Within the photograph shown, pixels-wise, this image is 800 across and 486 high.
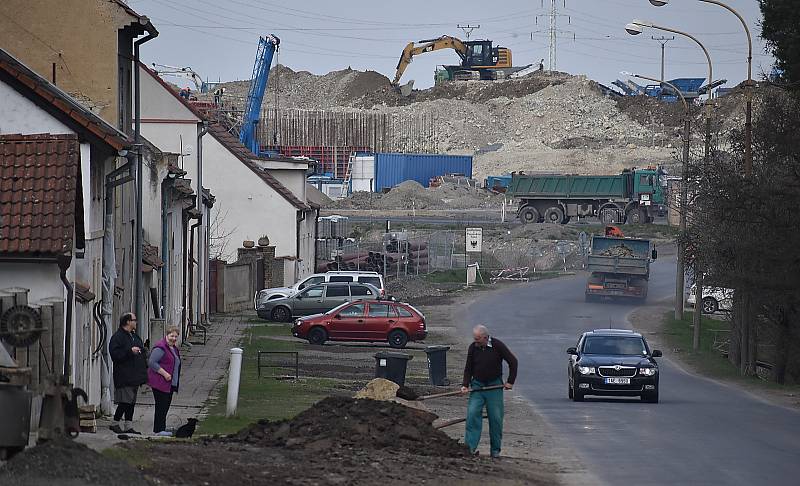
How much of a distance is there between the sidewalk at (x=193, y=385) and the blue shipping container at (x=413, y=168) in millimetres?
67263

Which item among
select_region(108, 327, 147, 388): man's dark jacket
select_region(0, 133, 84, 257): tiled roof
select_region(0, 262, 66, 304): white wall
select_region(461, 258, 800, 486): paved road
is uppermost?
select_region(0, 133, 84, 257): tiled roof

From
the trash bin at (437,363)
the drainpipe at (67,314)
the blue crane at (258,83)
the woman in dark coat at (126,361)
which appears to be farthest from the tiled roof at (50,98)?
the blue crane at (258,83)

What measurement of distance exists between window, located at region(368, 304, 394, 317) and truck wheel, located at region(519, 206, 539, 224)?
152 ft

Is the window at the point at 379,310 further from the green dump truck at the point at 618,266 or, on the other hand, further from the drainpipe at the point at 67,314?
the drainpipe at the point at 67,314

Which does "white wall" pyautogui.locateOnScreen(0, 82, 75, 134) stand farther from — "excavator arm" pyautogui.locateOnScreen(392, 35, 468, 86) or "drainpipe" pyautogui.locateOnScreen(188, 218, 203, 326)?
"excavator arm" pyautogui.locateOnScreen(392, 35, 468, 86)

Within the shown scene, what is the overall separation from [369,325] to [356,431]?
2358cm

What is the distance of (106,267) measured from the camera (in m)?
21.3

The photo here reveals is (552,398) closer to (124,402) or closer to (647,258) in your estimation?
(124,402)

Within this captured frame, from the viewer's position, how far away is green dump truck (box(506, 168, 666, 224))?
8275 cm

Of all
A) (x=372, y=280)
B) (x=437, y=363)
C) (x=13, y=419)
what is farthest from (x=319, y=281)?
(x=13, y=419)

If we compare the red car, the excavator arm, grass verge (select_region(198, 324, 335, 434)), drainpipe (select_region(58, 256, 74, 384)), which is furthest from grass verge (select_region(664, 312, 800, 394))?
the excavator arm

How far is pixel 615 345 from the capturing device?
2698 cm

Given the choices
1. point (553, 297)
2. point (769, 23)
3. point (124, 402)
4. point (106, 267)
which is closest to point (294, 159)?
point (553, 297)

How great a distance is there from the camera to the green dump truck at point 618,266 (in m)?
54.1
